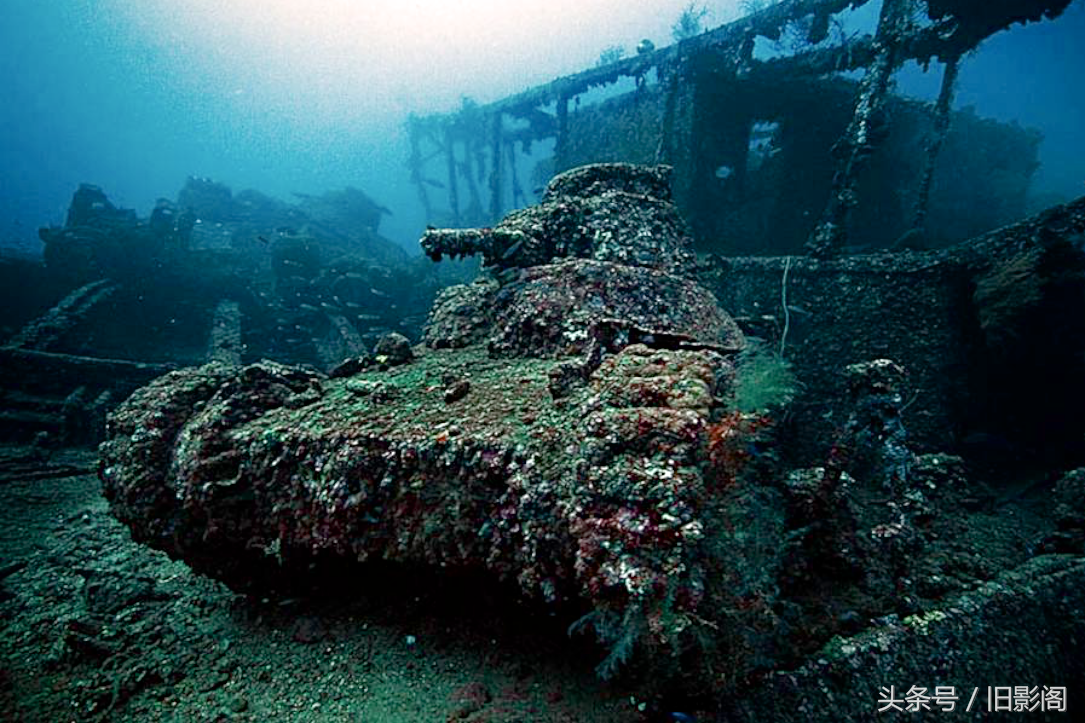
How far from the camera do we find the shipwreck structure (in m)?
8.56

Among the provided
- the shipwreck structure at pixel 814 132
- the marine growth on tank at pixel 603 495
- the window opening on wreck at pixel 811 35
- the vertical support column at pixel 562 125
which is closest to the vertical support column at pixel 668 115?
the shipwreck structure at pixel 814 132

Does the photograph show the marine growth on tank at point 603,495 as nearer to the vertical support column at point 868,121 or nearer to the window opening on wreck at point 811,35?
the vertical support column at point 868,121

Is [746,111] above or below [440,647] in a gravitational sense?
above

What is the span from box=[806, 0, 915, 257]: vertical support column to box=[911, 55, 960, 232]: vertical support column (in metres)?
2.95

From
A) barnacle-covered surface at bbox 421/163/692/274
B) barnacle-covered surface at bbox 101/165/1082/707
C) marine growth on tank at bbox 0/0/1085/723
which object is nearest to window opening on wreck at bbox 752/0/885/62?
marine growth on tank at bbox 0/0/1085/723

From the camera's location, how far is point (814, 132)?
42.4 feet

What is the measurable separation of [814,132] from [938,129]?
8.75ft

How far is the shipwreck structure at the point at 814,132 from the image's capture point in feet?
28.1

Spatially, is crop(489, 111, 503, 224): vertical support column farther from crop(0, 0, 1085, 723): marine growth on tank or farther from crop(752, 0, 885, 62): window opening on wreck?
crop(0, 0, 1085, 723): marine growth on tank

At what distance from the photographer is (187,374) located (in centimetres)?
330

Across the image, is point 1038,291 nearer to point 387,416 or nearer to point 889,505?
point 889,505

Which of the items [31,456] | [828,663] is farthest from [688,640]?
[31,456]

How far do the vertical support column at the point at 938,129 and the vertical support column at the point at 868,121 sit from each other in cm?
295

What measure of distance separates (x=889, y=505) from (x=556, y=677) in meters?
2.82
